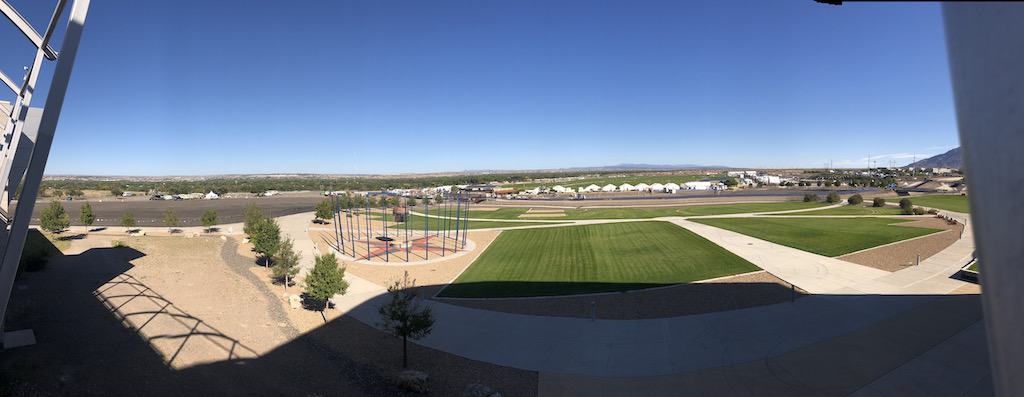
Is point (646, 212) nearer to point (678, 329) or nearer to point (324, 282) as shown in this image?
point (678, 329)

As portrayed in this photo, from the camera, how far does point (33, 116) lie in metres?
10.5

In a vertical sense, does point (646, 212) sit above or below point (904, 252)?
above

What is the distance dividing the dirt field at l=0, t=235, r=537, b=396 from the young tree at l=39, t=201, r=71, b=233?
2070 cm

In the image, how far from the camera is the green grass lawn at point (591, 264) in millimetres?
24891

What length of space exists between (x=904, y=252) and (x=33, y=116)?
41.5 metres

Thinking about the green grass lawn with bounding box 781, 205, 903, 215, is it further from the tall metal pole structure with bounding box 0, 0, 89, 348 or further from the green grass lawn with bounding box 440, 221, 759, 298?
the tall metal pole structure with bounding box 0, 0, 89, 348

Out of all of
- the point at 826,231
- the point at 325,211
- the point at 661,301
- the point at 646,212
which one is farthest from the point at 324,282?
the point at 646,212

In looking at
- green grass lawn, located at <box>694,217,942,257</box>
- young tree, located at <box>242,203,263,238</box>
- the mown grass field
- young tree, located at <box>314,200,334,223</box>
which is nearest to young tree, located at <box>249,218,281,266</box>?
young tree, located at <box>242,203,263,238</box>

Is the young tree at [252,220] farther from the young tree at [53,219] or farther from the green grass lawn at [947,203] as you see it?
the green grass lawn at [947,203]

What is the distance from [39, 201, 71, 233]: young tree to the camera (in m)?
39.9

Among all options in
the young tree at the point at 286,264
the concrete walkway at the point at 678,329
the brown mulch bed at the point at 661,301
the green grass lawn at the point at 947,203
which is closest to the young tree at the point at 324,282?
the concrete walkway at the point at 678,329

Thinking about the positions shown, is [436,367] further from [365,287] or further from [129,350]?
[365,287]

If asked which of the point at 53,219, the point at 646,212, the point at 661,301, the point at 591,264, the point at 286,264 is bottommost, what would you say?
the point at 661,301

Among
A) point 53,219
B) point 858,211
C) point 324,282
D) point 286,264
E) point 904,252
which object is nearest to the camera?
point 324,282
